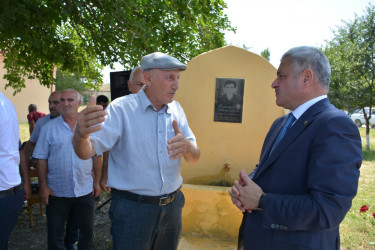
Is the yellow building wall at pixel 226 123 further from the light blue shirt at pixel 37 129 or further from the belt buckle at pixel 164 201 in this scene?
the belt buckle at pixel 164 201

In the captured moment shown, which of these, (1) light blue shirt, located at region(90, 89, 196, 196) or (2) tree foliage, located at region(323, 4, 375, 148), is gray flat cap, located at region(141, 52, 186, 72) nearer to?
(1) light blue shirt, located at region(90, 89, 196, 196)

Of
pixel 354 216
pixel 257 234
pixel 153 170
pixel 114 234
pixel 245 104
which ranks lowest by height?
pixel 354 216

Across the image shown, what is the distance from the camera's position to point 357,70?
13.9m

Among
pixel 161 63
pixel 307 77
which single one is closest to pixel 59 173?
pixel 161 63

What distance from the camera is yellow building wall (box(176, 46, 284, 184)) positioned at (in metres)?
4.43

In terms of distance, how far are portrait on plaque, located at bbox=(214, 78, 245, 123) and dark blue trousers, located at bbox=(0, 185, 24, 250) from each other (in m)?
2.97

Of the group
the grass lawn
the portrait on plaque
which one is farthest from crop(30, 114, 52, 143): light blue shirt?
the grass lawn

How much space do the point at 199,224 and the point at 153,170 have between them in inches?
96.2

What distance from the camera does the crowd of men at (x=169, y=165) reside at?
59.4 inches

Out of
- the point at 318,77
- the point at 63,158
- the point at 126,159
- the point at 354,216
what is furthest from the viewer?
the point at 354,216

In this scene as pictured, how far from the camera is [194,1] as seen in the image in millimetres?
4980

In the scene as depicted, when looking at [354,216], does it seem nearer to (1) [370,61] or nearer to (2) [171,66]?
(2) [171,66]

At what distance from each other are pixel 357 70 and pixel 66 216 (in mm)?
14888

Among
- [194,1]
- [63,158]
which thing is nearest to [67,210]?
[63,158]
